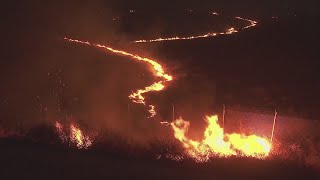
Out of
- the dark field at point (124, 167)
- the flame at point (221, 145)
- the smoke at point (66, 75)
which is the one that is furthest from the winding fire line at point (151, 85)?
the dark field at point (124, 167)

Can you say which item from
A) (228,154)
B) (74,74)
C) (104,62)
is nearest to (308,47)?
(104,62)

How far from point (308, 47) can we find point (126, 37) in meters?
10.8

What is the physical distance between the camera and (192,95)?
567 inches

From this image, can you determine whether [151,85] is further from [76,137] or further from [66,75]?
[76,137]

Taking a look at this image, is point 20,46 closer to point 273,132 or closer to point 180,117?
point 180,117

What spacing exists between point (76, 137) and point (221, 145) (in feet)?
12.5

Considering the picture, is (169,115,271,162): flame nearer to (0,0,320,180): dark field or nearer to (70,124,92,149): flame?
(0,0,320,180): dark field

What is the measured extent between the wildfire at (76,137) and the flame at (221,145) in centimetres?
232

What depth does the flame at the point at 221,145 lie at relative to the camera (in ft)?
33.1

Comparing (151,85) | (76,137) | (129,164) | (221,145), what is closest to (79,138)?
(76,137)

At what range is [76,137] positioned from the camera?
37.1 ft

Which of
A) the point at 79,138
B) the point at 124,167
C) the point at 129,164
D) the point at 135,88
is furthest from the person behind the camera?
the point at 135,88

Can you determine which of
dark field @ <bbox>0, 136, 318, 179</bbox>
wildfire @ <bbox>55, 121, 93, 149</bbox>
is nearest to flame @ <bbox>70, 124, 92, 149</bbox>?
wildfire @ <bbox>55, 121, 93, 149</bbox>

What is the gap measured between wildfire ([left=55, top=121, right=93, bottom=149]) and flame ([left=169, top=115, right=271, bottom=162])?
2321 mm
